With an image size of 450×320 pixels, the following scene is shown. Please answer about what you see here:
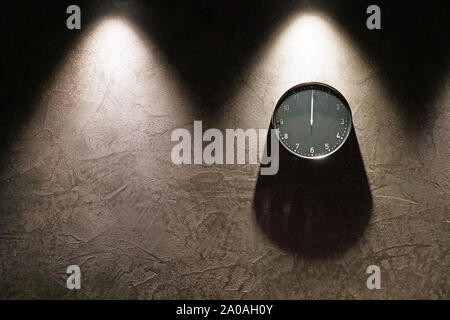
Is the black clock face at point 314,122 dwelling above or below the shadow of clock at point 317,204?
above

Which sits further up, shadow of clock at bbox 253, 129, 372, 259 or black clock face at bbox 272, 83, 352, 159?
black clock face at bbox 272, 83, 352, 159

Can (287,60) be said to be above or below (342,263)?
above

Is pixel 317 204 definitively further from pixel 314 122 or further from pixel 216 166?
pixel 216 166

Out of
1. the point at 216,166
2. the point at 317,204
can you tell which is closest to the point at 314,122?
the point at 317,204

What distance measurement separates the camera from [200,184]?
2.34 metres

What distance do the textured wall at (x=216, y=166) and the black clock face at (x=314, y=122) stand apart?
10 cm

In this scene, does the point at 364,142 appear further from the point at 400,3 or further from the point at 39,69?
the point at 39,69

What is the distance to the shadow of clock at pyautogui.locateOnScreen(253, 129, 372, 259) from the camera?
2295 millimetres

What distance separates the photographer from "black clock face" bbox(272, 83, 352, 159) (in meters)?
2.25

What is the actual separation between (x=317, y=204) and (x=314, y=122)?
16.6 inches

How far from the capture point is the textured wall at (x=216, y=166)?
229cm

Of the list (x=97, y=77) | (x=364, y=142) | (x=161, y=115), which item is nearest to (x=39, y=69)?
(x=97, y=77)

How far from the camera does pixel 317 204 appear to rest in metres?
2.31
